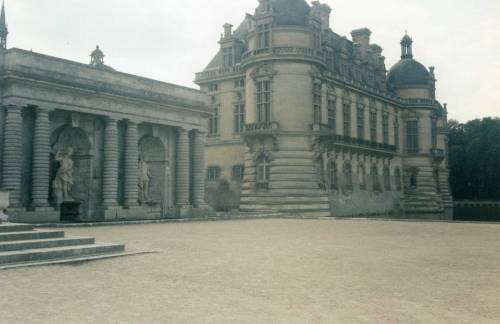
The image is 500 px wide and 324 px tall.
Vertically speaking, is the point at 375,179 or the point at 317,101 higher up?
the point at 317,101

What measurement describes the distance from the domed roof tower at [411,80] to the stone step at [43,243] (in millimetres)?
58019

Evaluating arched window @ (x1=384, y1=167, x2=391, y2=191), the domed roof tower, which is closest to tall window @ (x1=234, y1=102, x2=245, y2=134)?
arched window @ (x1=384, y1=167, x2=391, y2=191)

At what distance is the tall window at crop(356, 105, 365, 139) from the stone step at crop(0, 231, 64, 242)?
145ft

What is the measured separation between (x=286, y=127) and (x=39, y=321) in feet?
121

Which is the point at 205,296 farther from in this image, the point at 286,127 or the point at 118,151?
the point at 286,127

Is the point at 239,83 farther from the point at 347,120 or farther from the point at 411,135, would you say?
the point at 411,135

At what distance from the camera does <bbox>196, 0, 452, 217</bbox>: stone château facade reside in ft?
142

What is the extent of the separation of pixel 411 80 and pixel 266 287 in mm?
62273

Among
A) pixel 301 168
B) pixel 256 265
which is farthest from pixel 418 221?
pixel 256 265

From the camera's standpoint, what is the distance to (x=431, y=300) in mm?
8758

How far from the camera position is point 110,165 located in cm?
3281

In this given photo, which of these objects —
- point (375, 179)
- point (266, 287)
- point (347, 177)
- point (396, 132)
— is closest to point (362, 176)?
point (375, 179)

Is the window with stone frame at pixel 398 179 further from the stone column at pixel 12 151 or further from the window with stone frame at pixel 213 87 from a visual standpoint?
the stone column at pixel 12 151

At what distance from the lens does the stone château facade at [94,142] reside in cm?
2825
